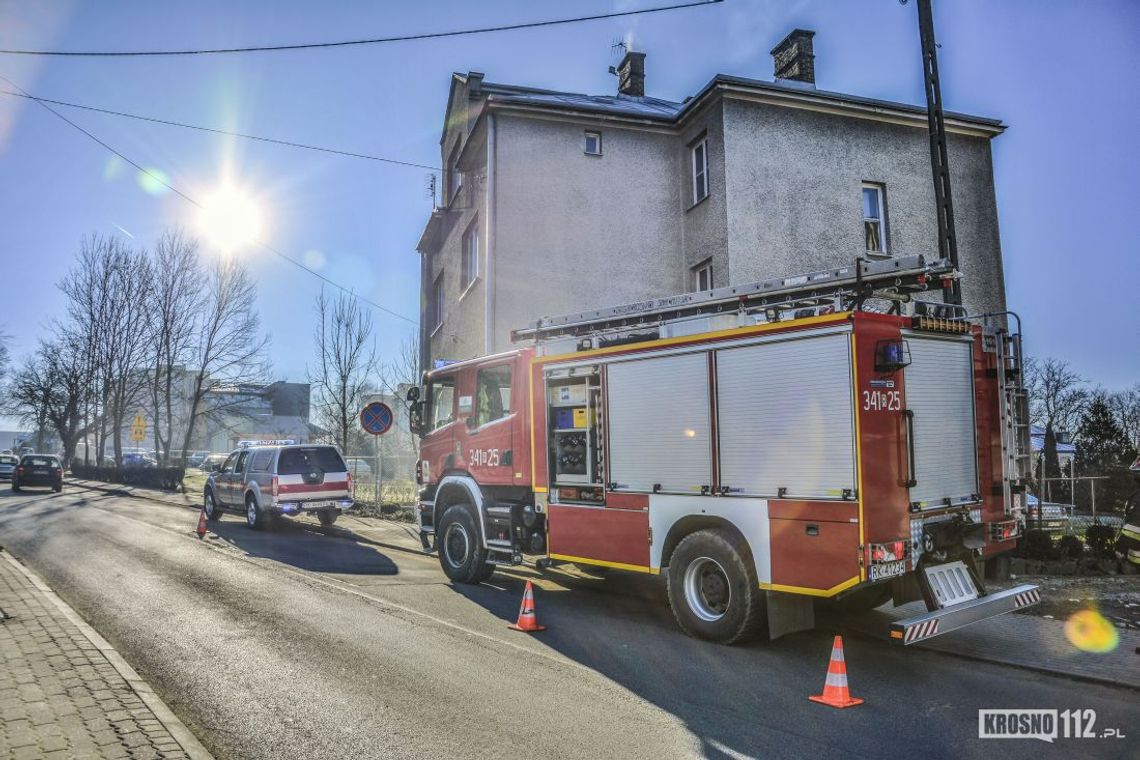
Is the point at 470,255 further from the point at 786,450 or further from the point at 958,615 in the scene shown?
the point at 958,615

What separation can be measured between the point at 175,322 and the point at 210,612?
1321 inches

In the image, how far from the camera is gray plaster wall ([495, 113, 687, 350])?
674 inches

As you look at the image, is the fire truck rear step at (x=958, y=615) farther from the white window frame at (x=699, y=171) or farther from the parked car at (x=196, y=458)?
the parked car at (x=196, y=458)

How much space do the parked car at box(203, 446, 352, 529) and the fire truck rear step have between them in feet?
42.2

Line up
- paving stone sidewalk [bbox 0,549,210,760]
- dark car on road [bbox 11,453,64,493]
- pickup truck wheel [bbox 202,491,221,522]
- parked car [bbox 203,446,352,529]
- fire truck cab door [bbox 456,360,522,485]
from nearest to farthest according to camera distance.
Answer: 1. paving stone sidewalk [bbox 0,549,210,760]
2. fire truck cab door [bbox 456,360,522,485]
3. parked car [bbox 203,446,352,529]
4. pickup truck wheel [bbox 202,491,221,522]
5. dark car on road [bbox 11,453,64,493]

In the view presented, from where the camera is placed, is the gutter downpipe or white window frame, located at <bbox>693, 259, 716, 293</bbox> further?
white window frame, located at <bbox>693, 259, 716, 293</bbox>

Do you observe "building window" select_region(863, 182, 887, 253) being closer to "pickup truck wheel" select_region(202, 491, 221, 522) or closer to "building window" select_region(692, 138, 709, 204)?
"building window" select_region(692, 138, 709, 204)

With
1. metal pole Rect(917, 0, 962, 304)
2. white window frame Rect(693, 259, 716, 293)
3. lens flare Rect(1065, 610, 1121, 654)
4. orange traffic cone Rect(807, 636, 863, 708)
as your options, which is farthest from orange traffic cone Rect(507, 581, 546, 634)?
white window frame Rect(693, 259, 716, 293)

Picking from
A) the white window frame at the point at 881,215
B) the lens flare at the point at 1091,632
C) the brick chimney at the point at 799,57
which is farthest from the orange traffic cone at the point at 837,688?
the brick chimney at the point at 799,57

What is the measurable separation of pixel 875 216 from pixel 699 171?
14.0ft

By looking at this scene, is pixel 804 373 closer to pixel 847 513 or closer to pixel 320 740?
pixel 847 513

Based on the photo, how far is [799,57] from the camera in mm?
19672

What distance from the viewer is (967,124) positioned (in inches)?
709

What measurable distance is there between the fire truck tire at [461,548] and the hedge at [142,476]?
24.3 metres
